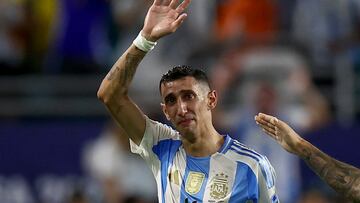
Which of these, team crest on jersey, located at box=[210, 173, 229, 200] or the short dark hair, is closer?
team crest on jersey, located at box=[210, 173, 229, 200]

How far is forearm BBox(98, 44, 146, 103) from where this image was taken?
952cm

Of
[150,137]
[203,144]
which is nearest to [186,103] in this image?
[203,144]

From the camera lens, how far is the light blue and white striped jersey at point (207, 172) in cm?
916

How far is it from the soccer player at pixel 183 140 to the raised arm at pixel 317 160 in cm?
24

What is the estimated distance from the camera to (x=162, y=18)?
9367mm

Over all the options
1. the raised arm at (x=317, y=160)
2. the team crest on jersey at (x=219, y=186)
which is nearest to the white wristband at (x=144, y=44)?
the raised arm at (x=317, y=160)

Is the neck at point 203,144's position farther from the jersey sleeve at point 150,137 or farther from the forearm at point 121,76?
the forearm at point 121,76

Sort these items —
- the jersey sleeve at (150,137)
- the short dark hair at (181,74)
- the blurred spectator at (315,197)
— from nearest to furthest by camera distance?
the short dark hair at (181,74) < the jersey sleeve at (150,137) < the blurred spectator at (315,197)

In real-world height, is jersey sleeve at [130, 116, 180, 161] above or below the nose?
below

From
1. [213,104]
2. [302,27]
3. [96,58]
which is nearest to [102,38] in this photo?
[96,58]

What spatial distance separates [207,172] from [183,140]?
13.6 inches

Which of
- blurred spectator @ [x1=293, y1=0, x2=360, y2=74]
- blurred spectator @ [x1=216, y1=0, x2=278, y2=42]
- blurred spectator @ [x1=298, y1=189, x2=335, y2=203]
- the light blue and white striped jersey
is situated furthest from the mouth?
blurred spectator @ [x1=293, y1=0, x2=360, y2=74]

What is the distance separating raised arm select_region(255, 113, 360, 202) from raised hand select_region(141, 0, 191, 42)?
0.93m

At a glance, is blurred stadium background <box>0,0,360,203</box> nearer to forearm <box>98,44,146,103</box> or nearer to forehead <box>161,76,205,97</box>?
forearm <box>98,44,146,103</box>
